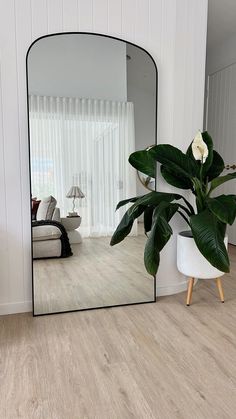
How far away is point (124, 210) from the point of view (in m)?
2.39

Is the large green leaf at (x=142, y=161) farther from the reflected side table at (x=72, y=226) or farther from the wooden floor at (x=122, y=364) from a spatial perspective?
the wooden floor at (x=122, y=364)

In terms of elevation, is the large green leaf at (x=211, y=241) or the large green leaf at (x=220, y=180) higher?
the large green leaf at (x=220, y=180)

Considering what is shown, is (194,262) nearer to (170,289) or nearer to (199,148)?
(170,289)

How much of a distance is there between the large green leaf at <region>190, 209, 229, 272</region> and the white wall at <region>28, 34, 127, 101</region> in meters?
1.13

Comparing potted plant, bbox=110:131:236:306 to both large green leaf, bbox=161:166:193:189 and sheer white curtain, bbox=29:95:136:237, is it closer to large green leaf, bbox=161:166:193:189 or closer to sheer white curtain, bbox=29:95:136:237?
large green leaf, bbox=161:166:193:189

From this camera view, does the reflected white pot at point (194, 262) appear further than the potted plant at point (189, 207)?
Yes

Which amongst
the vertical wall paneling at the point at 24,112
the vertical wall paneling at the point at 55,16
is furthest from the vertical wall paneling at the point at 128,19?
the vertical wall paneling at the point at 24,112

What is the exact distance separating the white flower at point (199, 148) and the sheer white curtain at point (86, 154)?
0.53 m

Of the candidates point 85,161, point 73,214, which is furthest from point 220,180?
point 73,214

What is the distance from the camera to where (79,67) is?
2191mm

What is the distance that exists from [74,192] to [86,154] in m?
0.30

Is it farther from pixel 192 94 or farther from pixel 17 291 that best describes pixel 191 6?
pixel 17 291

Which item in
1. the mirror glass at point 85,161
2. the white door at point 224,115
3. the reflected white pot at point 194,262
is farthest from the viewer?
the white door at point 224,115

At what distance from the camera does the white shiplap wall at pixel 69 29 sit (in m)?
2.07
